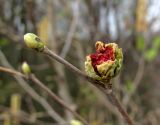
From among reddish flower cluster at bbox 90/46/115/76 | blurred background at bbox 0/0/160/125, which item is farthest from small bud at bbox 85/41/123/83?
blurred background at bbox 0/0/160/125

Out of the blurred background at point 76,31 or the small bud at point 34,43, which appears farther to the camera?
the blurred background at point 76,31

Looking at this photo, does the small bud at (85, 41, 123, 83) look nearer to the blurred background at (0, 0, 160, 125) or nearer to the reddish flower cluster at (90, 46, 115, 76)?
the reddish flower cluster at (90, 46, 115, 76)

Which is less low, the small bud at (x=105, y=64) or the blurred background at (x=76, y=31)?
the blurred background at (x=76, y=31)

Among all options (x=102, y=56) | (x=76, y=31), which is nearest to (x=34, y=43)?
(x=102, y=56)

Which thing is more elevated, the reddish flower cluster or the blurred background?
the blurred background

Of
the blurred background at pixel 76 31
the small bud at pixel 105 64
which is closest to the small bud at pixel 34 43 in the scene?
the small bud at pixel 105 64

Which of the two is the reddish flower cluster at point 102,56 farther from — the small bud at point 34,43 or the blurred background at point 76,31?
the blurred background at point 76,31

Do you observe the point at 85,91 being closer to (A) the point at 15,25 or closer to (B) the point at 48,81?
(B) the point at 48,81

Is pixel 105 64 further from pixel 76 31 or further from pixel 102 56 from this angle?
pixel 76 31
